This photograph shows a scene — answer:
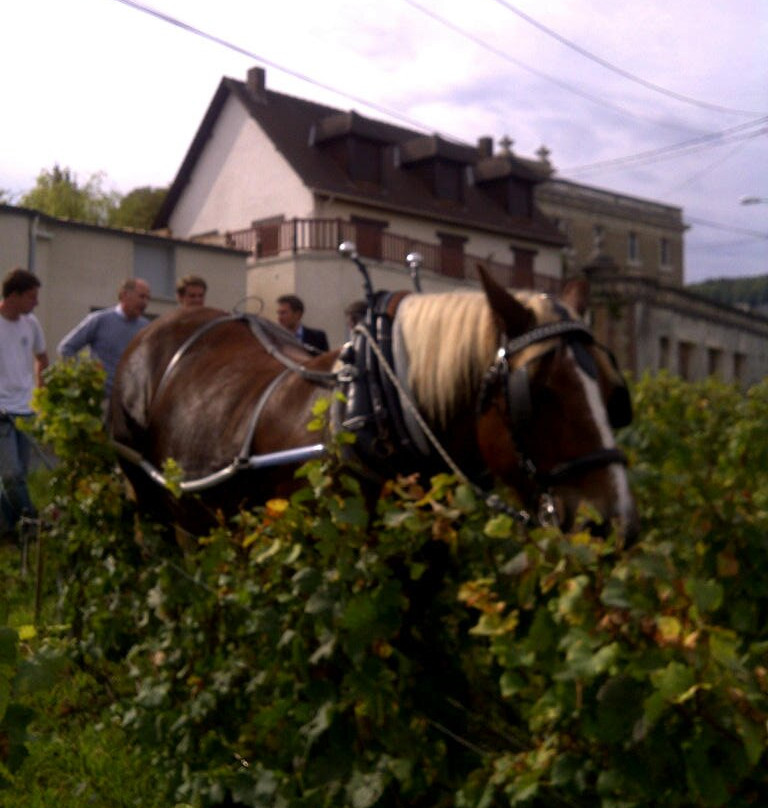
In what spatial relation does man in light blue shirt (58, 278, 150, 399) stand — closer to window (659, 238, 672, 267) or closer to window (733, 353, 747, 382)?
window (733, 353, 747, 382)

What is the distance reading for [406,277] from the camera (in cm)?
3403

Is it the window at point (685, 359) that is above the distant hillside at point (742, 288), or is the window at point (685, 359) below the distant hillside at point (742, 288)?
below

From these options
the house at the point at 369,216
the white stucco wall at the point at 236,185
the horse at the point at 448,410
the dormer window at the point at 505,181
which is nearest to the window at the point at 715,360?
the house at the point at 369,216

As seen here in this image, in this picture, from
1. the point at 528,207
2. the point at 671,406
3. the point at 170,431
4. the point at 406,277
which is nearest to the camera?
the point at 170,431

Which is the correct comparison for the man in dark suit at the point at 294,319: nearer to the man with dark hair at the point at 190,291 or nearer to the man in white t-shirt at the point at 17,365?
the man with dark hair at the point at 190,291

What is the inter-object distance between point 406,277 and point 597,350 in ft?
99.8

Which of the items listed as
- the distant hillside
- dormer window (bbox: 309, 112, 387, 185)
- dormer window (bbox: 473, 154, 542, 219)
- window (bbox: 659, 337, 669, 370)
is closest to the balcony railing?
dormer window (bbox: 309, 112, 387, 185)

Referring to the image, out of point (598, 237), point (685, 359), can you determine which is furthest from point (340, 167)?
point (598, 237)

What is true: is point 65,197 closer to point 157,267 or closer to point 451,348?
point 157,267

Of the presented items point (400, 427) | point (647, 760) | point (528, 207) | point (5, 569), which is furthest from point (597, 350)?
point (528, 207)

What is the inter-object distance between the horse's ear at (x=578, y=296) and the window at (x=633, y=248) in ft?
180

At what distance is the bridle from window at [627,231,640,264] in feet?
182

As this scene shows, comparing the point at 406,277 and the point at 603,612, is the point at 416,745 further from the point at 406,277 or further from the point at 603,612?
the point at 406,277

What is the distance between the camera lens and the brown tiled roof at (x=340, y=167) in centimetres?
3650
